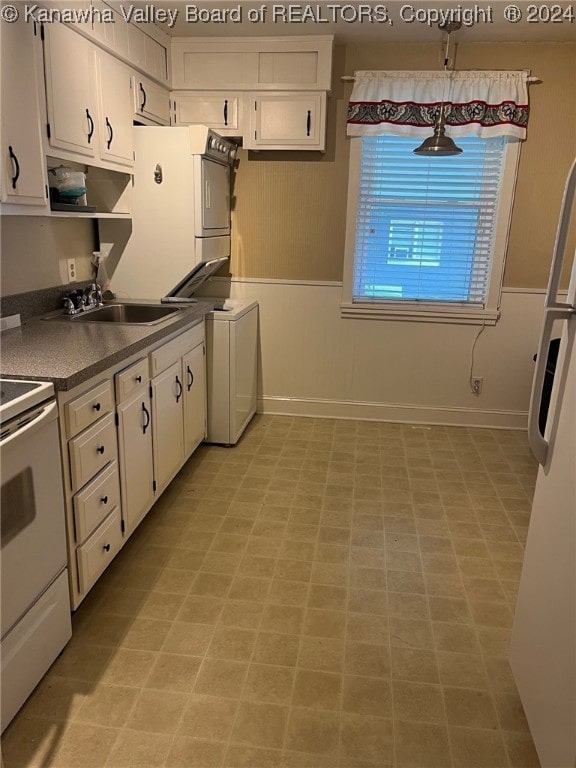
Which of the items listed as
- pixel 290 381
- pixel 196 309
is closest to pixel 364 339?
pixel 290 381

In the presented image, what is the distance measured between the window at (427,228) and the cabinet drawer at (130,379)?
1987mm

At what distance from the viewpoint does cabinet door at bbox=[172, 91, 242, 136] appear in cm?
354

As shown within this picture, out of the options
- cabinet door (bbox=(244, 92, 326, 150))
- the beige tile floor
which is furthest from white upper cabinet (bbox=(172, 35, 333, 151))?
the beige tile floor

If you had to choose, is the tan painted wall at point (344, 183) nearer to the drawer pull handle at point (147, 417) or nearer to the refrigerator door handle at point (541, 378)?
the drawer pull handle at point (147, 417)

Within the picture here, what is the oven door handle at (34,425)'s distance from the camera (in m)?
1.47

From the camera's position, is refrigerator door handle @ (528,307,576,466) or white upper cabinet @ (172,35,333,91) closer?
refrigerator door handle @ (528,307,576,466)

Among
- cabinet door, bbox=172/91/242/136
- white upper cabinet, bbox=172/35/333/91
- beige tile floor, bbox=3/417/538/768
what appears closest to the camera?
beige tile floor, bbox=3/417/538/768

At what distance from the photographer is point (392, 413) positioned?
4.23 metres

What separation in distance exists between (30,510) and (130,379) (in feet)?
2.60

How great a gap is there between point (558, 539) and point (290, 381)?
9.62 feet

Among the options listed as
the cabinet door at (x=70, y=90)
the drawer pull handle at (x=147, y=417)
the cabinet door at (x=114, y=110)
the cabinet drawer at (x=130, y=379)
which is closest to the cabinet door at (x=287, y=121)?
the cabinet door at (x=114, y=110)

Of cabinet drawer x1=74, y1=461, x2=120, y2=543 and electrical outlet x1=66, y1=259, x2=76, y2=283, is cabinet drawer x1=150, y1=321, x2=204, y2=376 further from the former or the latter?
electrical outlet x1=66, y1=259, x2=76, y2=283

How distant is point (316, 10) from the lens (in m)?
3.06

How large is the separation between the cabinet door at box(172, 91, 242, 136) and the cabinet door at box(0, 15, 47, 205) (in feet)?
5.01
